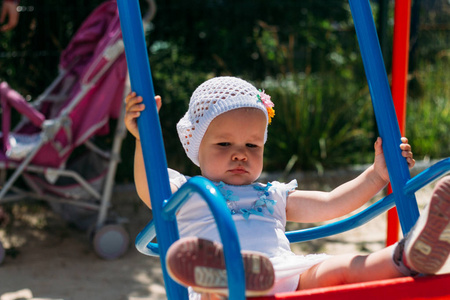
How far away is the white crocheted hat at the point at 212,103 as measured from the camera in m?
1.91

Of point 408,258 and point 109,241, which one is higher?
point 408,258

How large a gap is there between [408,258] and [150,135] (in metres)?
0.73

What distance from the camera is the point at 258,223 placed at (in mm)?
1870

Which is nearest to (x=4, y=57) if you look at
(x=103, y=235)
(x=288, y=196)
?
(x=103, y=235)

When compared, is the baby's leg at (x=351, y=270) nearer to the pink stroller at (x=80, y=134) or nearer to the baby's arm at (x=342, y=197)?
the baby's arm at (x=342, y=197)

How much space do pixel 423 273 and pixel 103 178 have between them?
8.47 ft

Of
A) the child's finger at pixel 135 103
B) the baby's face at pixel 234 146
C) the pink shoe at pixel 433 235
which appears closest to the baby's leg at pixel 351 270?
the pink shoe at pixel 433 235

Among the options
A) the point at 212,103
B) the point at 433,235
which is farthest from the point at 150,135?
the point at 433,235

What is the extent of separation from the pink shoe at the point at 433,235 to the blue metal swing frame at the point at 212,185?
25 centimetres

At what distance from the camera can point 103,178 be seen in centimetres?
376

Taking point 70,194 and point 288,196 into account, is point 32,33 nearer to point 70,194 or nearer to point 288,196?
point 70,194

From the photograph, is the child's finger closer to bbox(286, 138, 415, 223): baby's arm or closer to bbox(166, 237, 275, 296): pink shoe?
bbox(166, 237, 275, 296): pink shoe

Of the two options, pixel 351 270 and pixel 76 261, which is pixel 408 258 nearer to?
pixel 351 270

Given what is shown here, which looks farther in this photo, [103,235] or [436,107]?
[436,107]
